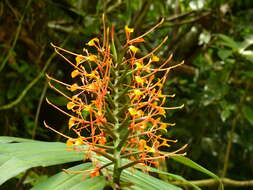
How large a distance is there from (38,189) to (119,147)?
135 millimetres

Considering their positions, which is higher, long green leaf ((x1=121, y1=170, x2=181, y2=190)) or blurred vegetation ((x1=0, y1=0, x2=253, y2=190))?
blurred vegetation ((x1=0, y1=0, x2=253, y2=190))

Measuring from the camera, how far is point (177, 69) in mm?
1821

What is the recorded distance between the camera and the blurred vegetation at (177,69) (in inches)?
67.9

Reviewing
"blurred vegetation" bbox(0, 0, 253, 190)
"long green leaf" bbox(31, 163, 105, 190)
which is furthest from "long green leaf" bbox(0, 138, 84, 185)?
"blurred vegetation" bbox(0, 0, 253, 190)

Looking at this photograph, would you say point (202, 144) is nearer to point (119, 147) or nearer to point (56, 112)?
point (56, 112)

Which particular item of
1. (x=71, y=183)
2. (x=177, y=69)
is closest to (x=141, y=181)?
(x=71, y=183)

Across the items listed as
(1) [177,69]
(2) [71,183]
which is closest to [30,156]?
(2) [71,183]

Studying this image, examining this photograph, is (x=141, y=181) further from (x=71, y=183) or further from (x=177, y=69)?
(x=177, y=69)

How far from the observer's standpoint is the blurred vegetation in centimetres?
172

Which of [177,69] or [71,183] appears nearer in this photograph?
[71,183]

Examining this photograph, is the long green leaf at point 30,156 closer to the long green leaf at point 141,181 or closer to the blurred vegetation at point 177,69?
the long green leaf at point 141,181

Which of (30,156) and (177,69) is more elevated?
(177,69)

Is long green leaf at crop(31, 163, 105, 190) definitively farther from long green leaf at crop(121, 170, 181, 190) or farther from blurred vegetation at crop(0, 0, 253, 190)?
blurred vegetation at crop(0, 0, 253, 190)

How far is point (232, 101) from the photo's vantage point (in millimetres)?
1766
